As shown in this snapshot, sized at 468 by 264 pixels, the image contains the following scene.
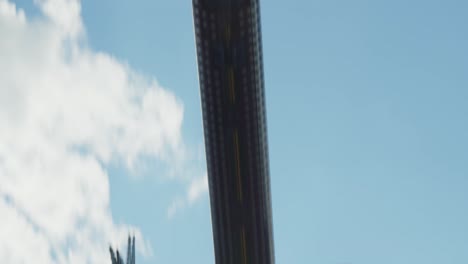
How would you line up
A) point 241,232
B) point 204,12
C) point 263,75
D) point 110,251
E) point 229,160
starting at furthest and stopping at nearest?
1. point 241,232
2. point 229,160
3. point 263,75
4. point 204,12
5. point 110,251

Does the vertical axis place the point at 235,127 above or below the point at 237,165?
above

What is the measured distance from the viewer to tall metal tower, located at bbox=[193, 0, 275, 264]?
57.3m

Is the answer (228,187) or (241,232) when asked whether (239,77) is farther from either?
(241,232)

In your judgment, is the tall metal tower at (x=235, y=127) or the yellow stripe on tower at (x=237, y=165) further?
the yellow stripe on tower at (x=237, y=165)

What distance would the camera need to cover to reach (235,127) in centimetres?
6450

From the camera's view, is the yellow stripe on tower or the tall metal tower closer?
the tall metal tower

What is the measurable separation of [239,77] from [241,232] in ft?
68.9

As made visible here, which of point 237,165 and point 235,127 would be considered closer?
point 235,127

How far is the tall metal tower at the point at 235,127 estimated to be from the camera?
57.3 meters

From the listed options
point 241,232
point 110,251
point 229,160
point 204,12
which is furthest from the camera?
point 241,232

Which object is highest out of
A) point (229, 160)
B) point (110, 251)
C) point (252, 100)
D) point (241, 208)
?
point (252, 100)

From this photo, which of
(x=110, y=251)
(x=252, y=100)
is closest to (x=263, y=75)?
(x=252, y=100)

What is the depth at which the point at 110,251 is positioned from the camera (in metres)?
47.2

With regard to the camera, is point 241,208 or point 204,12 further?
point 241,208
